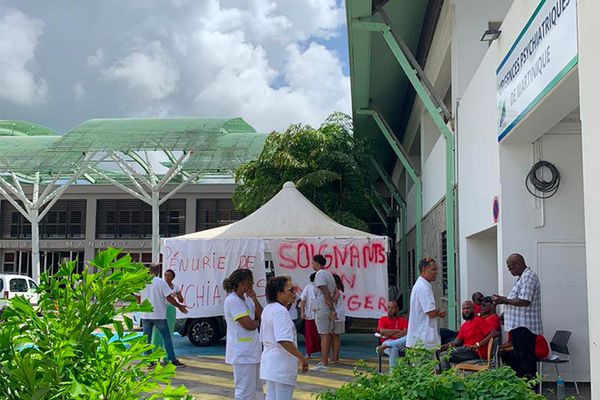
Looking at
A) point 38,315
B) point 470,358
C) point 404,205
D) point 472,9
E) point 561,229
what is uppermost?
point 472,9

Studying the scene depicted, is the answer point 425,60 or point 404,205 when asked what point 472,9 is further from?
point 404,205

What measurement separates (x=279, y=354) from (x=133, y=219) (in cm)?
3746

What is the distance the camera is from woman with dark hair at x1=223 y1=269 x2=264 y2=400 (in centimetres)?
642

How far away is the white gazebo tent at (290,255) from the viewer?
12344 mm

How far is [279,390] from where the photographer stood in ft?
18.5

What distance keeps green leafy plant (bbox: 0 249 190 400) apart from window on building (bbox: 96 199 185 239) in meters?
38.4

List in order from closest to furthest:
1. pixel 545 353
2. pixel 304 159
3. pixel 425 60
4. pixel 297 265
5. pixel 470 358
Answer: pixel 545 353 → pixel 470 358 → pixel 297 265 → pixel 425 60 → pixel 304 159

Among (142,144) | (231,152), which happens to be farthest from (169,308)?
(231,152)

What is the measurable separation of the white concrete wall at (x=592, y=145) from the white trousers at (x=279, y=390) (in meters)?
2.41

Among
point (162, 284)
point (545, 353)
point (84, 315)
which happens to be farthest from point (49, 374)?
point (162, 284)

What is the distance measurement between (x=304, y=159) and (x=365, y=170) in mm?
2058

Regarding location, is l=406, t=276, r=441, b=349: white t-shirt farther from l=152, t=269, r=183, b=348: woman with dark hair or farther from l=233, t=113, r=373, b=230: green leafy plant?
l=233, t=113, r=373, b=230: green leafy plant

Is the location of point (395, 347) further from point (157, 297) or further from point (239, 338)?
point (157, 297)

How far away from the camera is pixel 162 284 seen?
10.6 metres
